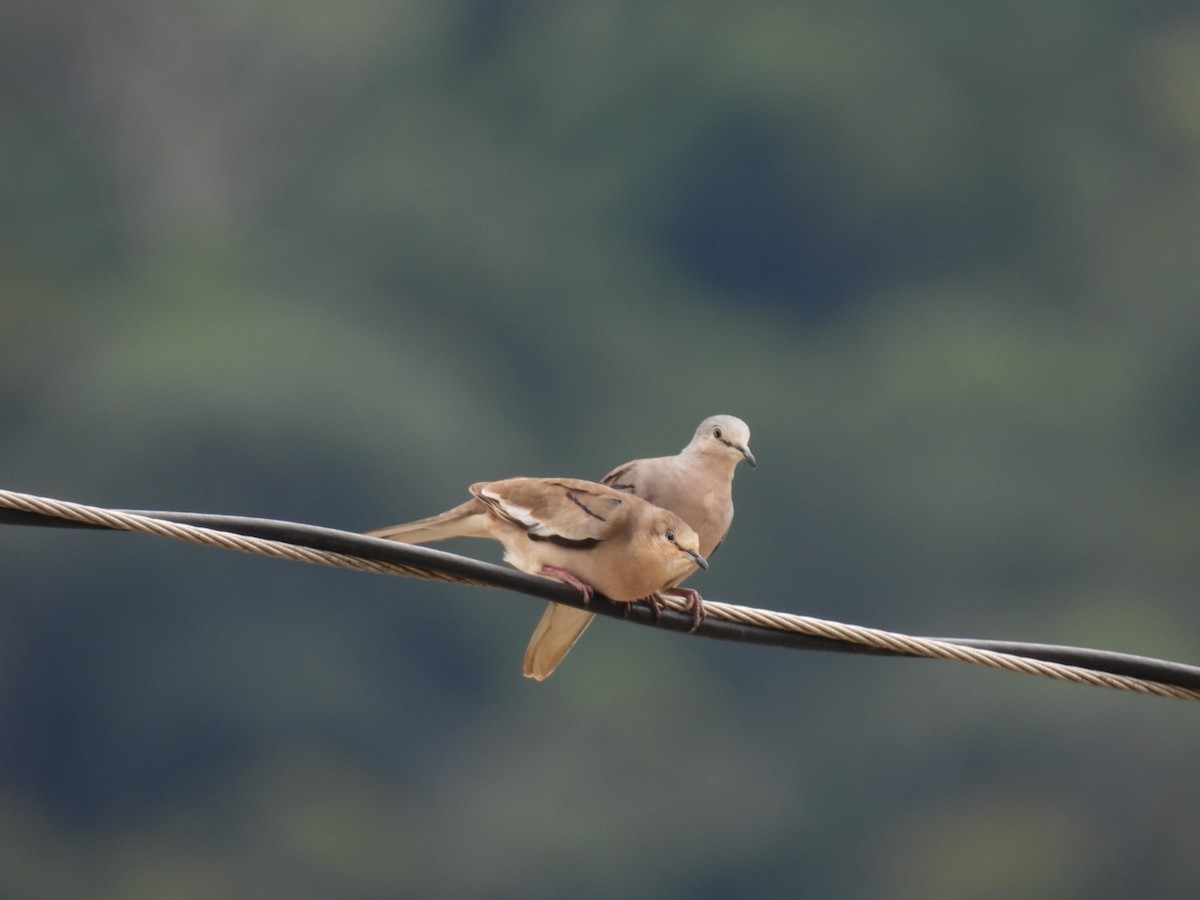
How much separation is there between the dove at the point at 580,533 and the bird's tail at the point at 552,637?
0.24 metres

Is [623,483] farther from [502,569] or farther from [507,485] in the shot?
[502,569]

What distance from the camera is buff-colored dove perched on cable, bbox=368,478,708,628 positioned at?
374 cm

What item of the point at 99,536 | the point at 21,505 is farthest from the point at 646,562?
the point at 99,536

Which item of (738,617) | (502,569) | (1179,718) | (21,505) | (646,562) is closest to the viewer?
(21,505)

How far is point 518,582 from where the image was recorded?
3068 millimetres

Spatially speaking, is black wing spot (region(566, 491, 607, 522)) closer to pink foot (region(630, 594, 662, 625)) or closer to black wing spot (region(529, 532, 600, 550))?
black wing spot (region(529, 532, 600, 550))

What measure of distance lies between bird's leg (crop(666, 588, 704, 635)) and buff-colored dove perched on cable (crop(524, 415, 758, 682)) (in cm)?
64

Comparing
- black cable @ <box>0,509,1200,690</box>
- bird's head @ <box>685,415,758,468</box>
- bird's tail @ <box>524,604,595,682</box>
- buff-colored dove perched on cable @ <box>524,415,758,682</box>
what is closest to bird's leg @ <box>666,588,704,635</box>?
black cable @ <box>0,509,1200,690</box>

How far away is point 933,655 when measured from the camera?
119 inches

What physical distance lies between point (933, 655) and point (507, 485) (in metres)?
1.45

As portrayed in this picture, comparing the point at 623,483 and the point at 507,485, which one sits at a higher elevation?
the point at 623,483

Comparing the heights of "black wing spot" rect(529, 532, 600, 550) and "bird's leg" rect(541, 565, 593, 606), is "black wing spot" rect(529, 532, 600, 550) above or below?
above

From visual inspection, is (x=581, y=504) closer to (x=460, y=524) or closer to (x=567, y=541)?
(x=567, y=541)

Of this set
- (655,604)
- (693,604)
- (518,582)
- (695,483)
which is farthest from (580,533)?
(695,483)
